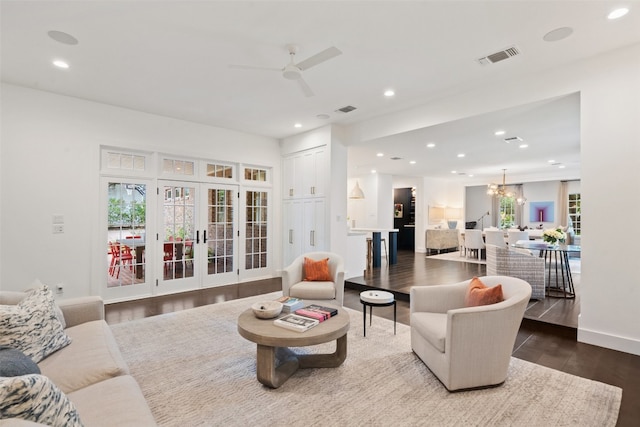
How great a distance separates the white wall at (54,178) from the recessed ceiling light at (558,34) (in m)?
5.55

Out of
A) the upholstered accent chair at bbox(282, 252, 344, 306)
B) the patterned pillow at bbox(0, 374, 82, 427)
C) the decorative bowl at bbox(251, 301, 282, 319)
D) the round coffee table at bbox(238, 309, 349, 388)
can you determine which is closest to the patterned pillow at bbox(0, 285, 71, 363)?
the patterned pillow at bbox(0, 374, 82, 427)

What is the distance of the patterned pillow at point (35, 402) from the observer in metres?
0.94

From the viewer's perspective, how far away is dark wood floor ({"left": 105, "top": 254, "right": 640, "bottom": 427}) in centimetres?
262

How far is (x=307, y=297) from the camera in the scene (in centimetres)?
393

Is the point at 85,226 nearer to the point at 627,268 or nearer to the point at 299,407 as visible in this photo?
the point at 299,407

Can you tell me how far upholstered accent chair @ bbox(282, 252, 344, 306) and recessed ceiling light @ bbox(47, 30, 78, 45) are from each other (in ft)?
10.9

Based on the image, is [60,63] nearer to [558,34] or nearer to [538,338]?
[558,34]

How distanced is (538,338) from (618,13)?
324 centimetres

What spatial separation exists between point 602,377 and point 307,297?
9.38 ft

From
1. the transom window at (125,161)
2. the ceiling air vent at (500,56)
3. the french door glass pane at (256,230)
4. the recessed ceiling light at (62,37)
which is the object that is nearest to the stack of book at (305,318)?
the ceiling air vent at (500,56)

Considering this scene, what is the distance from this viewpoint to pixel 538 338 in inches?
141

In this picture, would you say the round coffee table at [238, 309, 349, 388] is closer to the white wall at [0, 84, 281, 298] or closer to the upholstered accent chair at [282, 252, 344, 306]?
the upholstered accent chair at [282, 252, 344, 306]

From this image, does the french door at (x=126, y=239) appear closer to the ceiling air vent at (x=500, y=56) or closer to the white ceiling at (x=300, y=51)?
the white ceiling at (x=300, y=51)

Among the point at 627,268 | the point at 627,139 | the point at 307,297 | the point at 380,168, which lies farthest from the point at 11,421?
the point at 380,168
